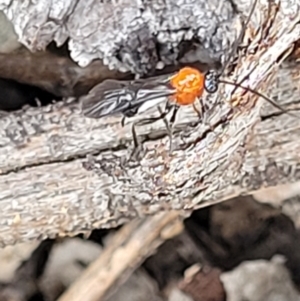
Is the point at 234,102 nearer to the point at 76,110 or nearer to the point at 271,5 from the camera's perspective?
the point at 271,5

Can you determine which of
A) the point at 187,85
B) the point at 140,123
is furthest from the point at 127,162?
the point at 187,85

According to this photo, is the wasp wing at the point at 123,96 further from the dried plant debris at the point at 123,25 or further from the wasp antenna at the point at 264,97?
the wasp antenna at the point at 264,97

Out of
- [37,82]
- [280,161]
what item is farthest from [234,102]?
[37,82]

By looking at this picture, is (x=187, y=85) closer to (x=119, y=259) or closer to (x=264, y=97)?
(x=264, y=97)

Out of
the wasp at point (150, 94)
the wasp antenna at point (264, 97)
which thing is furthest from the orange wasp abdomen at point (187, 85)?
the wasp antenna at point (264, 97)

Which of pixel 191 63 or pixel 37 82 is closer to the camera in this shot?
pixel 191 63

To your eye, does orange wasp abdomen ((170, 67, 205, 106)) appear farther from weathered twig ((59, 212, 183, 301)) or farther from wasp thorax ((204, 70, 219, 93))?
weathered twig ((59, 212, 183, 301))
